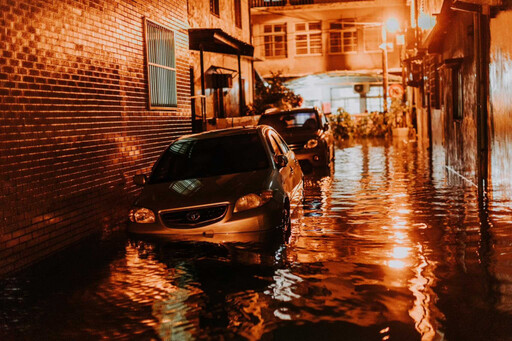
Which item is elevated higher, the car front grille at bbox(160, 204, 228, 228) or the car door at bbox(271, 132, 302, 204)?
the car door at bbox(271, 132, 302, 204)

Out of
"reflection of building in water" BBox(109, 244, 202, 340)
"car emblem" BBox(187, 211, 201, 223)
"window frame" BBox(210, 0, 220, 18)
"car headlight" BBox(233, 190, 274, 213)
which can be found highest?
"window frame" BBox(210, 0, 220, 18)

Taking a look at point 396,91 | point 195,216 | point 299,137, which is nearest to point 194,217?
point 195,216

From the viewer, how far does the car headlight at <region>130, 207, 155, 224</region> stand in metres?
9.03

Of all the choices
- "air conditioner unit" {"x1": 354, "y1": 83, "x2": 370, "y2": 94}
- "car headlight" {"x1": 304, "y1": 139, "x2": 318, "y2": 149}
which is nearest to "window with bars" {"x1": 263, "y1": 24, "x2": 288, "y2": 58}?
"air conditioner unit" {"x1": 354, "y1": 83, "x2": 370, "y2": 94}

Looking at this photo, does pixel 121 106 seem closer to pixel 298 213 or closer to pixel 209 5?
pixel 298 213

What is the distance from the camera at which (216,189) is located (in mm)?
9047

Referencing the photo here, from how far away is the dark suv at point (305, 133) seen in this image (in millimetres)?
18422

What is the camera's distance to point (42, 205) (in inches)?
348

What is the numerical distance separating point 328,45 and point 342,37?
99 cm

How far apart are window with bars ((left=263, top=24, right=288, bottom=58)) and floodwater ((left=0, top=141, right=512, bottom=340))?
34557 millimetres

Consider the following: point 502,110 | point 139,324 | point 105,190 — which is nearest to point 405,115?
point 502,110

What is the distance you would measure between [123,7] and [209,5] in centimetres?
1070

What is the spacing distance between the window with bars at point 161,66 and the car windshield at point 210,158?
11.5ft

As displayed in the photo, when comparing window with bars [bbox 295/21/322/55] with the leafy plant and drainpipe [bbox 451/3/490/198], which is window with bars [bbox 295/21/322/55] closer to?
the leafy plant
